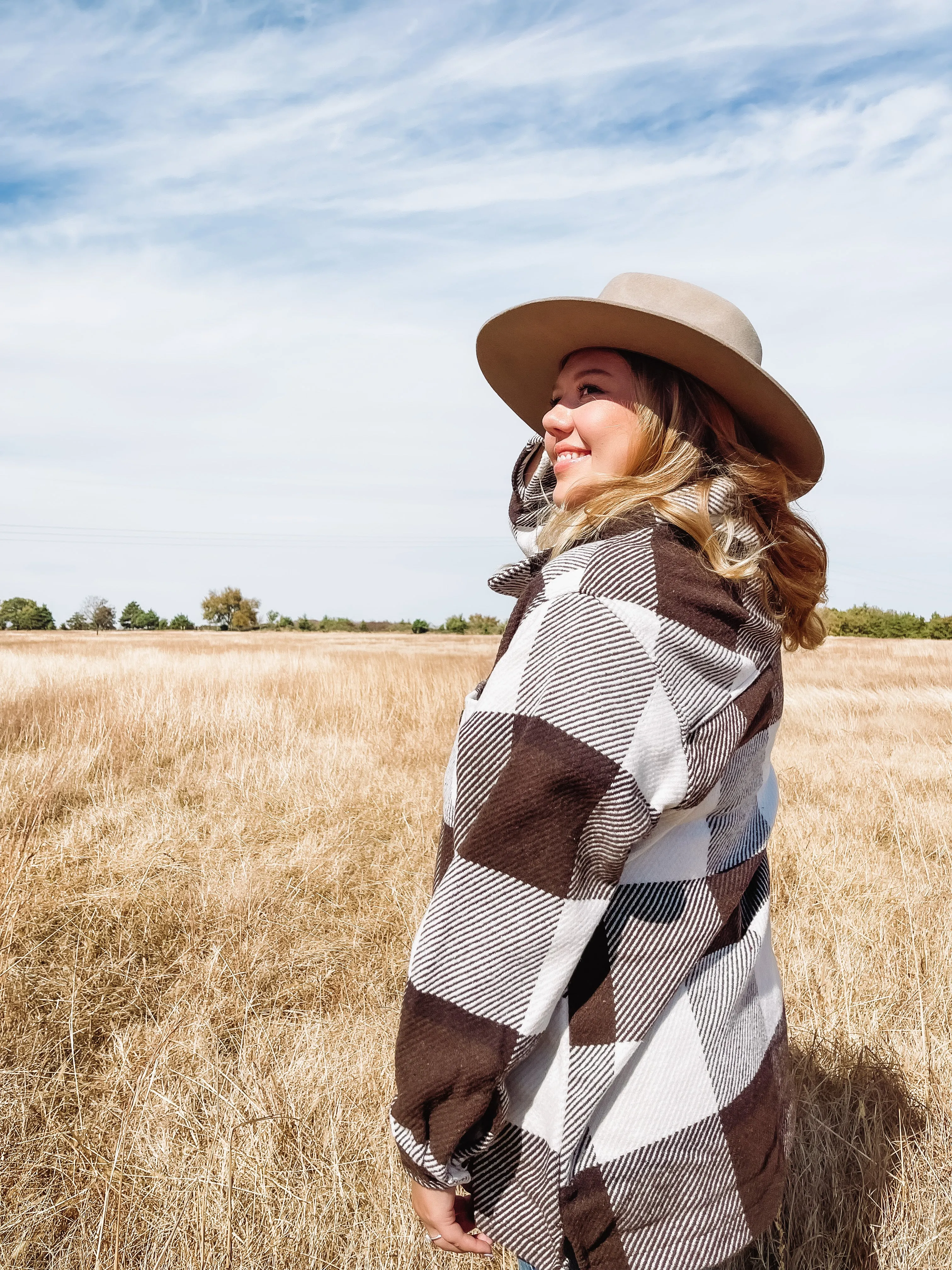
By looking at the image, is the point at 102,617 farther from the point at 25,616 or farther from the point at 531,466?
the point at 531,466

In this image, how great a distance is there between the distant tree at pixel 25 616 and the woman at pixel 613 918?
82959 mm

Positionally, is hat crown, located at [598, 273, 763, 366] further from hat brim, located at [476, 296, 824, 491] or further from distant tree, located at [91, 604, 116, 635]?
distant tree, located at [91, 604, 116, 635]

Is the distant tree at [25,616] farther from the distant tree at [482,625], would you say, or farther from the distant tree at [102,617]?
the distant tree at [482,625]

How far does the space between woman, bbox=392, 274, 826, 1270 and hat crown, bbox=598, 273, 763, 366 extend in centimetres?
8

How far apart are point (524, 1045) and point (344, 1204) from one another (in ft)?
5.18

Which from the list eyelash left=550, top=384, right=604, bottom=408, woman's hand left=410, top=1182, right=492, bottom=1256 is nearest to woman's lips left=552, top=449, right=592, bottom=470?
eyelash left=550, top=384, right=604, bottom=408

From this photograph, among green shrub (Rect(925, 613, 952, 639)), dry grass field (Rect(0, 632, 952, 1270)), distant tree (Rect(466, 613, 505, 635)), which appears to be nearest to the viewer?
dry grass field (Rect(0, 632, 952, 1270))

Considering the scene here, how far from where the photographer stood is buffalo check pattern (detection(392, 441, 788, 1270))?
888 millimetres

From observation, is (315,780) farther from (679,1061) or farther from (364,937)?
(679,1061)

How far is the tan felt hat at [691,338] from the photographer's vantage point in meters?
1.24

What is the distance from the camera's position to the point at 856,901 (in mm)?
4066

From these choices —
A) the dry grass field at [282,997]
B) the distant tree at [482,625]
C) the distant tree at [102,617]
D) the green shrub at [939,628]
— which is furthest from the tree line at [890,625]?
the distant tree at [102,617]

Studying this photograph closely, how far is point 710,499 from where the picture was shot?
43.9 inches

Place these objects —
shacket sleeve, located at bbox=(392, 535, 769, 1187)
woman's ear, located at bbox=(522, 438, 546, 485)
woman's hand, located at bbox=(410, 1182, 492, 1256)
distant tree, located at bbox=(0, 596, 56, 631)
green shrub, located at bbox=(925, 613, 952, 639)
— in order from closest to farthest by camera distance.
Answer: shacket sleeve, located at bbox=(392, 535, 769, 1187) < woman's hand, located at bbox=(410, 1182, 492, 1256) < woman's ear, located at bbox=(522, 438, 546, 485) < green shrub, located at bbox=(925, 613, 952, 639) < distant tree, located at bbox=(0, 596, 56, 631)
